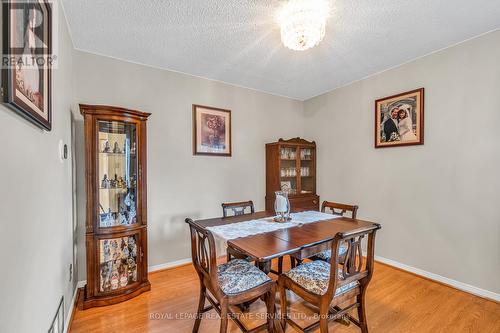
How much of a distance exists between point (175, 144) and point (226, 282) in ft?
6.34

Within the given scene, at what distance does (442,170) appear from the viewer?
254cm

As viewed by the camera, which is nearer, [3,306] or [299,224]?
[3,306]

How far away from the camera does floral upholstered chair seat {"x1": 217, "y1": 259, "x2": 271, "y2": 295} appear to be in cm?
158

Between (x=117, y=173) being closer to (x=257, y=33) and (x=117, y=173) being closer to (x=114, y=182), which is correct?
(x=114, y=182)

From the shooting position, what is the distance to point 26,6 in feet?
3.23

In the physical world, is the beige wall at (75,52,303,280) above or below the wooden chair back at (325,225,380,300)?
above

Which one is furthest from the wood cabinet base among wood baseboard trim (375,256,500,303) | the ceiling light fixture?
wood baseboard trim (375,256,500,303)

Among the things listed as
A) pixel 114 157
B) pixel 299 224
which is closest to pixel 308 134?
pixel 299 224

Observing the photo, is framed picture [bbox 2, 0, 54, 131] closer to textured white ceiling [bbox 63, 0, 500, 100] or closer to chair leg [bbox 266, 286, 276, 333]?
textured white ceiling [bbox 63, 0, 500, 100]

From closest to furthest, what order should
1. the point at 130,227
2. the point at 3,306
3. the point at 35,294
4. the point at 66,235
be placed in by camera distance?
the point at 3,306, the point at 35,294, the point at 66,235, the point at 130,227

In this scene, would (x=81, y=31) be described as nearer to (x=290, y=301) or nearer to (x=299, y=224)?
(x=299, y=224)

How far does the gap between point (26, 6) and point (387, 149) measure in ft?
11.4

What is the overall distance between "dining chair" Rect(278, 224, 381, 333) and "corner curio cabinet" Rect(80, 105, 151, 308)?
1.55 metres

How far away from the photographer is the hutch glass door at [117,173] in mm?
2256
